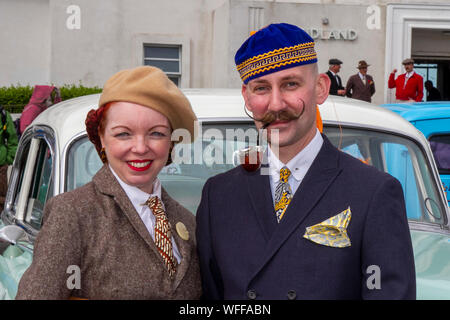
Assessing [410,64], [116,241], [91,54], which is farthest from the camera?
[91,54]

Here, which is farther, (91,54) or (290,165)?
(91,54)

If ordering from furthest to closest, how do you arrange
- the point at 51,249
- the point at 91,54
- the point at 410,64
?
the point at 91,54 → the point at 410,64 → the point at 51,249

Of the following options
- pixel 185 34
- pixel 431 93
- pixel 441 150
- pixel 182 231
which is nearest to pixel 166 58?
pixel 185 34

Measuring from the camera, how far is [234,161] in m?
3.24

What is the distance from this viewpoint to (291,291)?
1.86 metres

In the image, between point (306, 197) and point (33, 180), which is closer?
point (306, 197)

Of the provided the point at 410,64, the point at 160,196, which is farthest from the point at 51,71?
the point at 160,196

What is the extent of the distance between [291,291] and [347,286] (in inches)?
5.9

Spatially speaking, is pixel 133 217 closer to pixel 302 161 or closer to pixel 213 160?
pixel 302 161

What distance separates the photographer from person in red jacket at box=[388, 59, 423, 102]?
47.9ft

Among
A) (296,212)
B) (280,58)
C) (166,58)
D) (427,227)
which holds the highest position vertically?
(166,58)

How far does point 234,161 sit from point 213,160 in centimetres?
10

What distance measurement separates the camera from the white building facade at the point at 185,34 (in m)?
15.8
